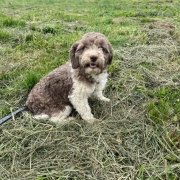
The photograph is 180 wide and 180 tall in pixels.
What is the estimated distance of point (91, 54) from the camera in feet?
14.7

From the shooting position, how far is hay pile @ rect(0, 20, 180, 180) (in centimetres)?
401

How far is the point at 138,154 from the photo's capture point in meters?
4.31

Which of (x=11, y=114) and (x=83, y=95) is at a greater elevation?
(x=83, y=95)

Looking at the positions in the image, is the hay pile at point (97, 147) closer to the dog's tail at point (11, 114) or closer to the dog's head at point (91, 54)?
the dog's tail at point (11, 114)

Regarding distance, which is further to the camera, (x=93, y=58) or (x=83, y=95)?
(x=83, y=95)

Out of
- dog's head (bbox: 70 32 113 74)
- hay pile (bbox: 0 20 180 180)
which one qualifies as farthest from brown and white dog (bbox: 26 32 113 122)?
A: hay pile (bbox: 0 20 180 180)

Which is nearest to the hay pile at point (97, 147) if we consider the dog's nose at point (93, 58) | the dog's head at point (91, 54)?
the dog's head at point (91, 54)

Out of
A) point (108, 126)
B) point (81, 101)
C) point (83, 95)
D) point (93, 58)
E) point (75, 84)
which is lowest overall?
point (108, 126)

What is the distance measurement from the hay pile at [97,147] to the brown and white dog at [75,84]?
A: 9.3 inches

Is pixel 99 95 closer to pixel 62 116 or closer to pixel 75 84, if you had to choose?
pixel 75 84

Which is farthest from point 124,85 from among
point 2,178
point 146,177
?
point 2,178

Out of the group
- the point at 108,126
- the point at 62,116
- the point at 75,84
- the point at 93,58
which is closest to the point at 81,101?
the point at 75,84

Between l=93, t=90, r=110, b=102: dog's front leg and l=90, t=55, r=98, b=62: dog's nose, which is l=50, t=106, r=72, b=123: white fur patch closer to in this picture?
l=93, t=90, r=110, b=102: dog's front leg

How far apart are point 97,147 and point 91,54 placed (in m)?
1.49
